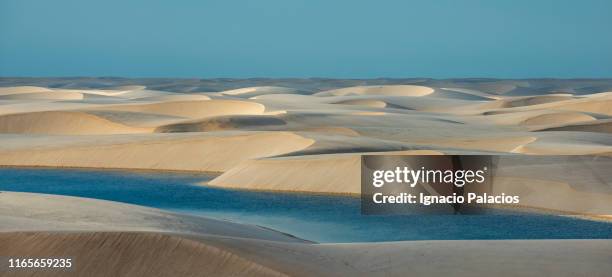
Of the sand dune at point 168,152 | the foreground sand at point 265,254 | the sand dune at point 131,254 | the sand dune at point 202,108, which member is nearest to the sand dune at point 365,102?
the sand dune at point 202,108

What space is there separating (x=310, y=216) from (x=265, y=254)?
1078 cm

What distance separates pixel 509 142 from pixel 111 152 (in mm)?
16628

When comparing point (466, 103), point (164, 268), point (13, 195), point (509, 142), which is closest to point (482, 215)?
point (13, 195)

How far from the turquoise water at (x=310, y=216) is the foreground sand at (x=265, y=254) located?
484 cm

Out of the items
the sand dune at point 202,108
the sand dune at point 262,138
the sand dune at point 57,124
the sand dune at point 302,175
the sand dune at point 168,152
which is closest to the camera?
the sand dune at point 302,175

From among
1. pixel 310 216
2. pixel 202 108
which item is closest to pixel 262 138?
pixel 310 216

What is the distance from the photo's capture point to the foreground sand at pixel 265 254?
1237 cm

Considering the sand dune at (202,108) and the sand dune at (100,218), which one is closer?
the sand dune at (100,218)

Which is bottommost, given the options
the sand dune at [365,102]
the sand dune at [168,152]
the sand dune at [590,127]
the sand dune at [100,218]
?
the sand dune at [365,102]

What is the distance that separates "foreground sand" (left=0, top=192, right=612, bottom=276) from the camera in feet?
40.6

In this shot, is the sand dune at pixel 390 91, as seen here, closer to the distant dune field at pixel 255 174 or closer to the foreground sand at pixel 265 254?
the distant dune field at pixel 255 174

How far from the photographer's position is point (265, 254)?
12883mm

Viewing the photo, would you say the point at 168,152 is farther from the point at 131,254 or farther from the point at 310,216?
the point at 131,254

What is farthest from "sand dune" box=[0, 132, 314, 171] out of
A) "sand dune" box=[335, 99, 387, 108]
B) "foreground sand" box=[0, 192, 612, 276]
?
"sand dune" box=[335, 99, 387, 108]
